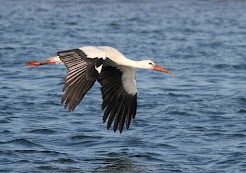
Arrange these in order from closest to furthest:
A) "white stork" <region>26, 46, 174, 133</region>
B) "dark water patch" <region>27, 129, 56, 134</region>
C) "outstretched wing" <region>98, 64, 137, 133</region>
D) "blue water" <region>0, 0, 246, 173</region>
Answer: "white stork" <region>26, 46, 174, 133</region>, "blue water" <region>0, 0, 246, 173</region>, "outstretched wing" <region>98, 64, 137, 133</region>, "dark water patch" <region>27, 129, 56, 134</region>

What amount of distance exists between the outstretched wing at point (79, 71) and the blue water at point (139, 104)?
1.40 metres

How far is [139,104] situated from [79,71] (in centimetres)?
497

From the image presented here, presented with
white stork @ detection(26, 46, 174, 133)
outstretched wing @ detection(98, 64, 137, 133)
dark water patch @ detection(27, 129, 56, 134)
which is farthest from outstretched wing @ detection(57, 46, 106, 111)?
dark water patch @ detection(27, 129, 56, 134)

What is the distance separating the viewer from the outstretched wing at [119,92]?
374 inches

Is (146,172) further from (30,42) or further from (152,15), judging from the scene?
(152,15)

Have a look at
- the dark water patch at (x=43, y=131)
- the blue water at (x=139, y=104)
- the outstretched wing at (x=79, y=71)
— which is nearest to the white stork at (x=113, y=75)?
the outstretched wing at (x=79, y=71)

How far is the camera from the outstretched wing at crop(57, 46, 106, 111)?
761cm

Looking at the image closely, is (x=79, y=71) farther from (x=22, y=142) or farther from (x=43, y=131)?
(x=43, y=131)

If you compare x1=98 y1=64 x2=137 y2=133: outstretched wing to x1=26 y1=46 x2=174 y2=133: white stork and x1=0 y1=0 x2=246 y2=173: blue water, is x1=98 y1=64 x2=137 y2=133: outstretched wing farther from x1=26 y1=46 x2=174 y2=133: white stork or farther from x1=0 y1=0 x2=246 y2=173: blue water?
x1=0 y1=0 x2=246 y2=173: blue water

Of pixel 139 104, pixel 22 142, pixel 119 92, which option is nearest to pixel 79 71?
pixel 119 92

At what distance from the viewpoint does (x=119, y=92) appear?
31.9ft

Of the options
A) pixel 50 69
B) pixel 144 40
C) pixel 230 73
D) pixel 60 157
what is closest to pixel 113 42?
pixel 144 40

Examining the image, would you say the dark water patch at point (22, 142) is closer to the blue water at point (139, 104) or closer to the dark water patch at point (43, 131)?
the blue water at point (139, 104)

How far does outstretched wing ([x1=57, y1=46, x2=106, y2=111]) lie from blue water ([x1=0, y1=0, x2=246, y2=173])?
140cm
